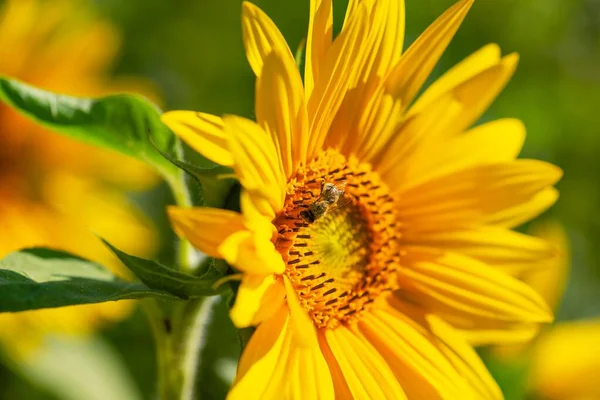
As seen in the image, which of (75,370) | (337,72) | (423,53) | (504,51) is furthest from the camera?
(504,51)

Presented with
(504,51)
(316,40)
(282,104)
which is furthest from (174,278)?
(504,51)

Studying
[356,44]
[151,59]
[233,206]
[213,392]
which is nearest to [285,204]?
[233,206]

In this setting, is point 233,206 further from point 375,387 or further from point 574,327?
point 574,327

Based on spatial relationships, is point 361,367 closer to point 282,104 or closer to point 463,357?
point 463,357

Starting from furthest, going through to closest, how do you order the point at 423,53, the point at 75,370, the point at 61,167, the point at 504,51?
the point at 504,51 < the point at 61,167 < the point at 75,370 < the point at 423,53

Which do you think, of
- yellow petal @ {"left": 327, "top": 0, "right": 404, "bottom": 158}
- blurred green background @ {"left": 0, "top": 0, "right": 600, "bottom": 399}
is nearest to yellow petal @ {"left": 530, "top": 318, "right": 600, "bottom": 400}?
blurred green background @ {"left": 0, "top": 0, "right": 600, "bottom": 399}

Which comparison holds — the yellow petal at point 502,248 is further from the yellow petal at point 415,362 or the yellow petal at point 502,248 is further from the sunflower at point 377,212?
the yellow petal at point 415,362
